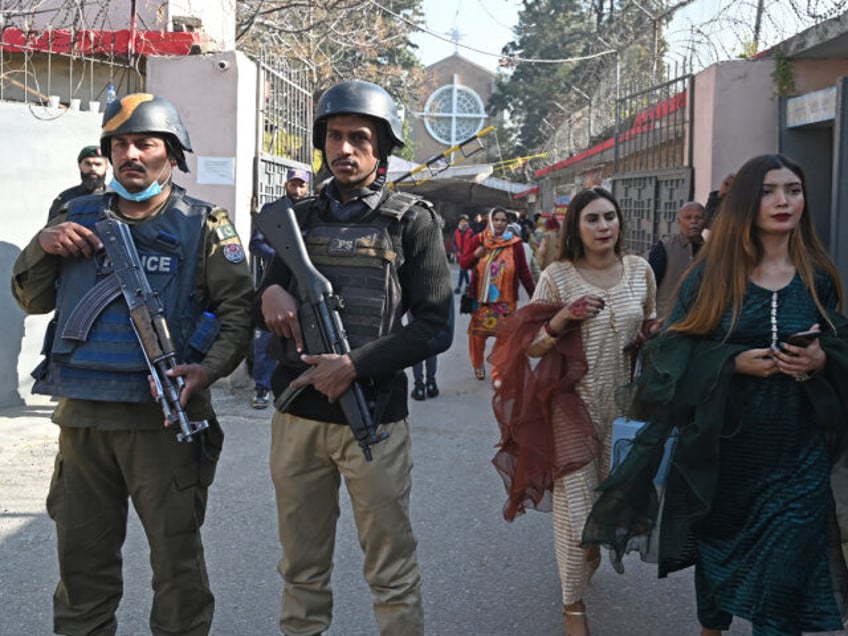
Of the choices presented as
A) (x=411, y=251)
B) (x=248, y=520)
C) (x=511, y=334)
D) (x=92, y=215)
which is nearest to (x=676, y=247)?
(x=511, y=334)

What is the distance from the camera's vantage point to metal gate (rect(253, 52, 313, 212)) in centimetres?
890

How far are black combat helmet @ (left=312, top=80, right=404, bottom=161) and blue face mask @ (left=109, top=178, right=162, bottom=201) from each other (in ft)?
1.79

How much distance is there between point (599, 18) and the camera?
135 ft

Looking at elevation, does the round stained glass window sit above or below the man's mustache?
above

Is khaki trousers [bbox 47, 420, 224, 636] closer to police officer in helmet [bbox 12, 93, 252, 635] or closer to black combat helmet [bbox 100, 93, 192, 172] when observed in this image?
police officer in helmet [bbox 12, 93, 252, 635]

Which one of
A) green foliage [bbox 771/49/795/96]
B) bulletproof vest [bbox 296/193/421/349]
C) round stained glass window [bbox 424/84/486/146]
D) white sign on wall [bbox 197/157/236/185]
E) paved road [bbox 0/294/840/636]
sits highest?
round stained glass window [bbox 424/84/486/146]

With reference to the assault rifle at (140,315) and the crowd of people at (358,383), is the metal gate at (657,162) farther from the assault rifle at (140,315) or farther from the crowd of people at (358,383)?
the assault rifle at (140,315)

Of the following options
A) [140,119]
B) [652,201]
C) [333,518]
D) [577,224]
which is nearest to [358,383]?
[333,518]

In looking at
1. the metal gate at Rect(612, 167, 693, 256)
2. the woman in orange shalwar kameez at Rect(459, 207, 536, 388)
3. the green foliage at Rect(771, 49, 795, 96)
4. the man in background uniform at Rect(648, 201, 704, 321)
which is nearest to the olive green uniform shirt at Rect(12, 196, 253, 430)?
the man in background uniform at Rect(648, 201, 704, 321)

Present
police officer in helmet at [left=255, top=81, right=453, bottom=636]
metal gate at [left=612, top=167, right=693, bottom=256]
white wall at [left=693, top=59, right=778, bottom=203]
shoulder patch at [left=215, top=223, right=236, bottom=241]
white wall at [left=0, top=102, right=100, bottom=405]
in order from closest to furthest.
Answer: police officer in helmet at [left=255, top=81, right=453, bottom=636] → shoulder patch at [left=215, top=223, right=236, bottom=241] → white wall at [left=0, top=102, right=100, bottom=405] → white wall at [left=693, top=59, right=778, bottom=203] → metal gate at [left=612, top=167, right=693, bottom=256]

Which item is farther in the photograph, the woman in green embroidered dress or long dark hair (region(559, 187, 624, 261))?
long dark hair (region(559, 187, 624, 261))

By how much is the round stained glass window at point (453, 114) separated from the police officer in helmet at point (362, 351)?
57802 mm

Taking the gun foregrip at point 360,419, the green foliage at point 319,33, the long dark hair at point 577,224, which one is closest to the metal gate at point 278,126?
the green foliage at point 319,33

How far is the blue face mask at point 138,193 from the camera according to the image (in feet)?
10.0
